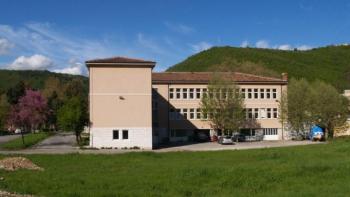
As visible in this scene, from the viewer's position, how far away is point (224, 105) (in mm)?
73188

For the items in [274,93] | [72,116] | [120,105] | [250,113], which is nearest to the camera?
[120,105]

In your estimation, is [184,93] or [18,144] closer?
[18,144]

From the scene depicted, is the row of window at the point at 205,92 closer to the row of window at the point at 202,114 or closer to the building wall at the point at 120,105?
the row of window at the point at 202,114

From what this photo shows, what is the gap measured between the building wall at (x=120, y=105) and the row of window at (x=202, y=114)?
16.1 m

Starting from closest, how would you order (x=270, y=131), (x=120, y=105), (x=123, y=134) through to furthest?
(x=123, y=134)
(x=120, y=105)
(x=270, y=131)

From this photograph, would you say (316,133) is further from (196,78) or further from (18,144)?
(18,144)

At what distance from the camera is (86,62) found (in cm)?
5962

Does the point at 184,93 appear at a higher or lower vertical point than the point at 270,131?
higher

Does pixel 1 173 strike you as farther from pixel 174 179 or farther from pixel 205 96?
pixel 205 96

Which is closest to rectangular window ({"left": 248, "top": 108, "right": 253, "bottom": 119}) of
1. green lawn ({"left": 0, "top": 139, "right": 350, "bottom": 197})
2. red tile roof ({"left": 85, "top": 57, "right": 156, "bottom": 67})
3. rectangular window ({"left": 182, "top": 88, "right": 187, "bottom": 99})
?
rectangular window ({"left": 182, "top": 88, "right": 187, "bottom": 99})

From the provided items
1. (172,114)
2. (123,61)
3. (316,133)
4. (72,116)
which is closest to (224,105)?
(172,114)

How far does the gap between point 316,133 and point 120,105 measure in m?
29.2

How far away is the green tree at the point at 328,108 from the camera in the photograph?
73188 millimetres

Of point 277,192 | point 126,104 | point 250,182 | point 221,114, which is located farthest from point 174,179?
point 221,114
